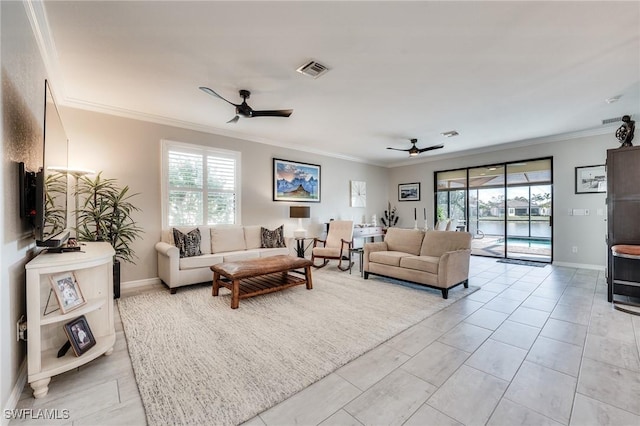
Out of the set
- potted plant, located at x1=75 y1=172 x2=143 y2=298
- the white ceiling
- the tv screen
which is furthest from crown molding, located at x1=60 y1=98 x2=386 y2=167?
the tv screen

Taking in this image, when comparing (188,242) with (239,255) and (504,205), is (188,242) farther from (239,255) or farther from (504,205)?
(504,205)

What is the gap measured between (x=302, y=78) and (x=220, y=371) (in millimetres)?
2992

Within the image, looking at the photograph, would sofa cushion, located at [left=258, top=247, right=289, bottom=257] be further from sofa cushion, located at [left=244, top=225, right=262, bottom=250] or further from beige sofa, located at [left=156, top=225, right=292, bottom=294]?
sofa cushion, located at [left=244, top=225, right=262, bottom=250]

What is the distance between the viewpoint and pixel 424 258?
3891mm

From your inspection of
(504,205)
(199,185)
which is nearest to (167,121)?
(199,185)

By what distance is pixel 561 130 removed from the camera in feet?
16.8

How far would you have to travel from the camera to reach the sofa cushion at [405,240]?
4457mm

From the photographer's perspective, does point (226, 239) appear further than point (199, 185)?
No

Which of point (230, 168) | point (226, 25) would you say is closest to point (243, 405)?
point (226, 25)

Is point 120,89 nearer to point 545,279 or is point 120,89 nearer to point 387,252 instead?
point 387,252

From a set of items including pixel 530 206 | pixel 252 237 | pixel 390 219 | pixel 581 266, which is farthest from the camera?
pixel 390 219

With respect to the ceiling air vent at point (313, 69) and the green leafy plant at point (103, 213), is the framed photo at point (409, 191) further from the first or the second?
the green leafy plant at point (103, 213)

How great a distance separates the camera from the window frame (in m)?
4.36

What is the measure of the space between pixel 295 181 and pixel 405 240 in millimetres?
2828
